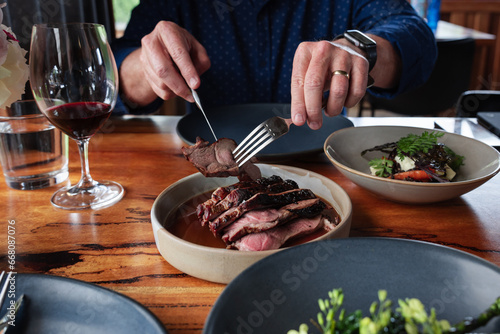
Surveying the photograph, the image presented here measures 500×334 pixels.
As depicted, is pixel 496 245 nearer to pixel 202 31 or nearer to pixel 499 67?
pixel 202 31

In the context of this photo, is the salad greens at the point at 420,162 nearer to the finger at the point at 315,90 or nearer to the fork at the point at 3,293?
the finger at the point at 315,90

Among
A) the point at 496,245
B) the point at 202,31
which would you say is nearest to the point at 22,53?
the point at 496,245

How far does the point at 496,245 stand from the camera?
88cm

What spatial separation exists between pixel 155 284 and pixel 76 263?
0.19 metres

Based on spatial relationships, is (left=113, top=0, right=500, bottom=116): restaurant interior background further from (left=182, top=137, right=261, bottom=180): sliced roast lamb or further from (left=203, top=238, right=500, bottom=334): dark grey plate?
(left=203, top=238, right=500, bottom=334): dark grey plate

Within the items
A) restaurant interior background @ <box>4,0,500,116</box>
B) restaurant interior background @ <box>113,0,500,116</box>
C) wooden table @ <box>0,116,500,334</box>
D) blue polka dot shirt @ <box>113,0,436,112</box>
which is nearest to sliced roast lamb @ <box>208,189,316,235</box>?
wooden table @ <box>0,116,500,334</box>

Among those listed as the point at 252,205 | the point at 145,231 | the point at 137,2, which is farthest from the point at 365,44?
the point at 137,2

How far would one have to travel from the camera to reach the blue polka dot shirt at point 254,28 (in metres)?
2.15

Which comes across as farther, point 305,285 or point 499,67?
point 499,67

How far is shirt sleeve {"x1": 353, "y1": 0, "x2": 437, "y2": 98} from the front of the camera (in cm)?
184

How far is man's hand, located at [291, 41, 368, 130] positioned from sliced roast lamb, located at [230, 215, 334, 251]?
12.1 inches

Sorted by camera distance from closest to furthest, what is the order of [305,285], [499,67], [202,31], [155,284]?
[305,285], [155,284], [202,31], [499,67]

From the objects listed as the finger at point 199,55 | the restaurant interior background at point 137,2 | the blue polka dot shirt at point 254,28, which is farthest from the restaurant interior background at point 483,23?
the finger at point 199,55

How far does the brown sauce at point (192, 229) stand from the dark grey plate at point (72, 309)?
27 centimetres
